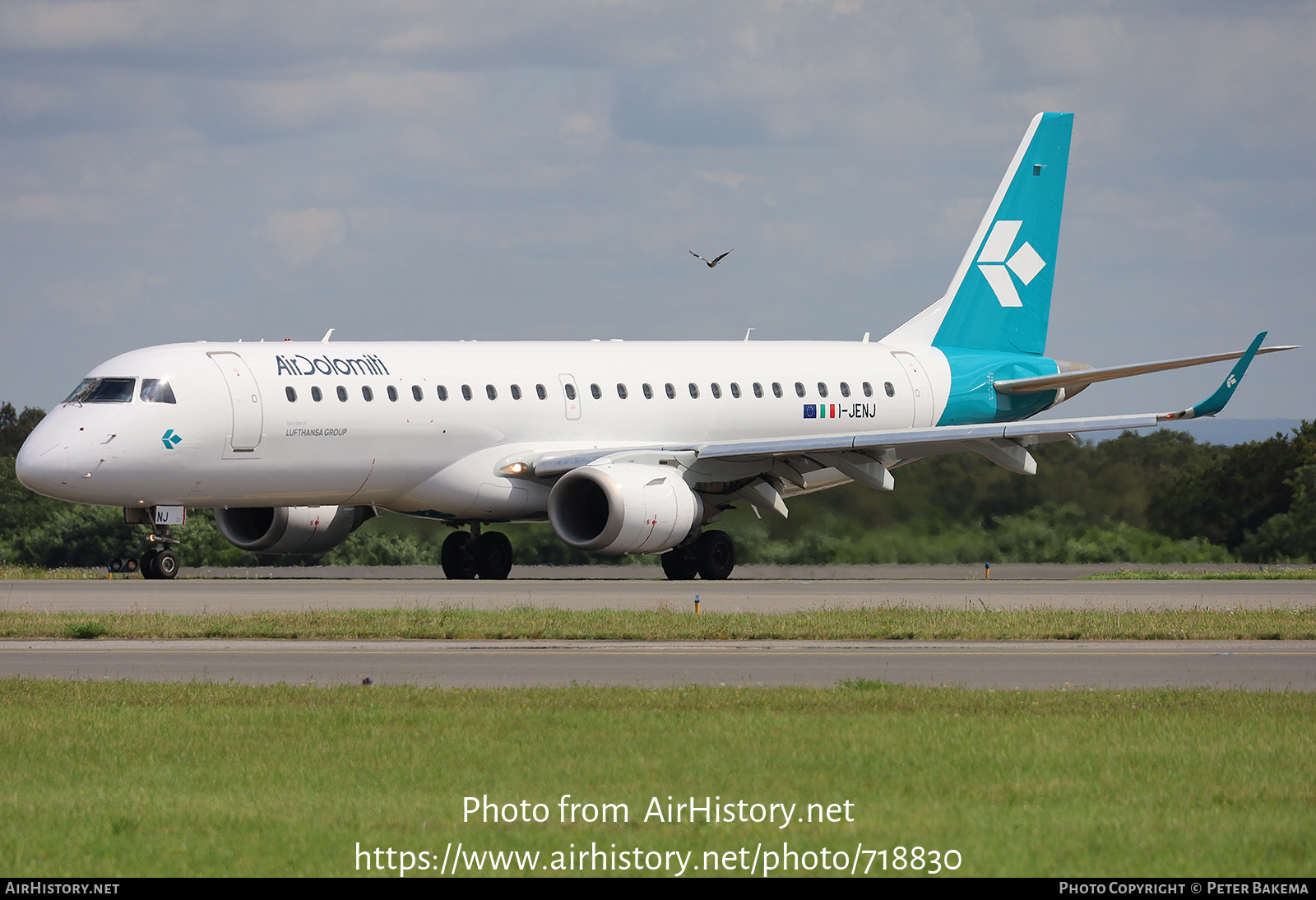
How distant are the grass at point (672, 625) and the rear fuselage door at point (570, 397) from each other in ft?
36.5

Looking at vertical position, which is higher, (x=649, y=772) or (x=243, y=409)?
(x=243, y=409)

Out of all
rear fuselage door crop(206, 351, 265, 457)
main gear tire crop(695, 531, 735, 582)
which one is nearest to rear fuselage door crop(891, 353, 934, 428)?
main gear tire crop(695, 531, 735, 582)

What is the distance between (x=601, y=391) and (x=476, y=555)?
3.96m

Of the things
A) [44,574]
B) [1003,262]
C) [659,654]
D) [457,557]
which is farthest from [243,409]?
[1003,262]

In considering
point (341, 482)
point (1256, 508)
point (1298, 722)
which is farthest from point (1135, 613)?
point (1256, 508)

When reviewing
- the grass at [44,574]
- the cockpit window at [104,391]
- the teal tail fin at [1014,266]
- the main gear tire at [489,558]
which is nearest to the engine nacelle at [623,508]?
the main gear tire at [489,558]

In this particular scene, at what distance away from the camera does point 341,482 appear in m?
30.6

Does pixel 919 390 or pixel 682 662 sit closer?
pixel 682 662

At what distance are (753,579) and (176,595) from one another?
1157 centimetres

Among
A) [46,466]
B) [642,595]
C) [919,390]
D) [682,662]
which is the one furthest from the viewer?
[919,390]

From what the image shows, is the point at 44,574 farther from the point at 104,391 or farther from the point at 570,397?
the point at 570,397

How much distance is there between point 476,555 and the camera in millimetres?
34000

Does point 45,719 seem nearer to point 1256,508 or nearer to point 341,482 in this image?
point 341,482

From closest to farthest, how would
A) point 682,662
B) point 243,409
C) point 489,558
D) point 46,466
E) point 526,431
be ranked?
point 682,662, point 46,466, point 243,409, point 526,431, point 489,558
